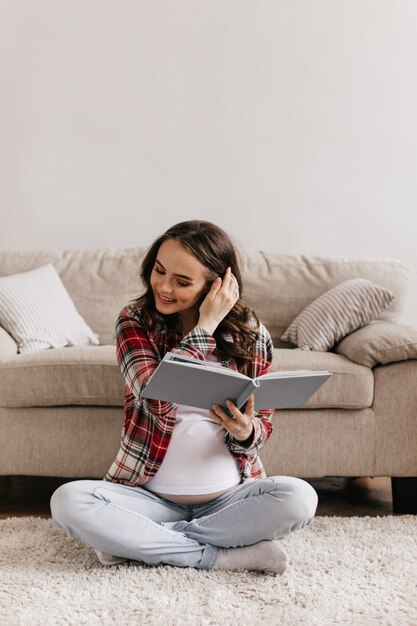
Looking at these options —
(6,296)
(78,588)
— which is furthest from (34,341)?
(78,588)

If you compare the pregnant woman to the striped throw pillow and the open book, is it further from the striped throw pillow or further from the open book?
the striped throw pillow

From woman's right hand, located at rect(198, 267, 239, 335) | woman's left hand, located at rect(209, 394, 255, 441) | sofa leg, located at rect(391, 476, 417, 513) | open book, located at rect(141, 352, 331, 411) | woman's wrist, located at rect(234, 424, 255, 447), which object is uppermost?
woman's right hand, located at rect(198, 267, 239, 335)

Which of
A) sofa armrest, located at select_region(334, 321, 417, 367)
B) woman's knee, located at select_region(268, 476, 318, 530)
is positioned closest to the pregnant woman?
woman's knee, located at select_region(268, 476, 318, 530)

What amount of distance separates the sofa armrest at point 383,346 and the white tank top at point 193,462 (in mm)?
788

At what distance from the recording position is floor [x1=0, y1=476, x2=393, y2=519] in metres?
2.60

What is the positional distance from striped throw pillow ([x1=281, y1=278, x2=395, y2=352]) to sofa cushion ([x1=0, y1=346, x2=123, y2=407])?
2.61 ft

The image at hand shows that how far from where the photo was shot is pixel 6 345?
8.78ft

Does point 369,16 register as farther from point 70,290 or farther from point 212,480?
point 212,480

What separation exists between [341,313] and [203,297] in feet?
3.41

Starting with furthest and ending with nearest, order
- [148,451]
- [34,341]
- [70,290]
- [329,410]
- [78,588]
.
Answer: [70,290] < [34,341] < [329,410] < [148,451] < [78,588]

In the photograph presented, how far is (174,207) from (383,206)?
38.7 inches

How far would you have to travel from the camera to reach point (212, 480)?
6.43 feet

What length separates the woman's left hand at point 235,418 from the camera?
1813 mm

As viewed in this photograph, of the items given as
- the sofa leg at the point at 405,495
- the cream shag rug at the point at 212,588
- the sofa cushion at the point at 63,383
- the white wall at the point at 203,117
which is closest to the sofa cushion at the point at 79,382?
the sofa cushion at the point at 63,383
